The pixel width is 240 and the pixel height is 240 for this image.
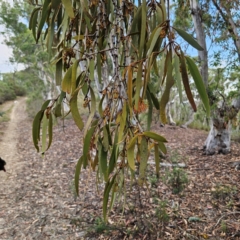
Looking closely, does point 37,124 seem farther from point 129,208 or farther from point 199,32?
point 199,32

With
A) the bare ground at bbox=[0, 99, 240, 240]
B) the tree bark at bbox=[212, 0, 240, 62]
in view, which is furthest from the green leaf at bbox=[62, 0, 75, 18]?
the tree bark at bbox=[212, 0, 240, 62]

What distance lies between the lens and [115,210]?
8.86ft

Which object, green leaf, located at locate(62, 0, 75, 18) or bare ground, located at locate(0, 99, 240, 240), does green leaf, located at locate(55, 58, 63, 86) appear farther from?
bare ground, located at locate(0, 99, 240, 240)

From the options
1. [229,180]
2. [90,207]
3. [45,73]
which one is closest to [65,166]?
[90,207]

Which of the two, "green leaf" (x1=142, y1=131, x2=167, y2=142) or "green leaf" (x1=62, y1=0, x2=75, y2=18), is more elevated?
"green leaf" (x1=62, y1=0, x2=75, y2=18)

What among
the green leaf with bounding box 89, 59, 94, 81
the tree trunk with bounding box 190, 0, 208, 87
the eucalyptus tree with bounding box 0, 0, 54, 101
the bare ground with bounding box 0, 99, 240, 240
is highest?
the eucalyptus tree with bounding box 0, 0, 54, 101

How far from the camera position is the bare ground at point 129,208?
2.24 meters

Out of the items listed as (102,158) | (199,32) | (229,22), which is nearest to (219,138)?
(199,32)

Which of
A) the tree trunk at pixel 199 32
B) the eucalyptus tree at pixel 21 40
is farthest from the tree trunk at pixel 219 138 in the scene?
the eucalyptus tree at pixel 21 40

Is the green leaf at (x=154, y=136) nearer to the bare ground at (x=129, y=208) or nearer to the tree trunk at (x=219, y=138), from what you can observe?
the bare ground at (x=129, y=208)

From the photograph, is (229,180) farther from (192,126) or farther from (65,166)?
(192,126)

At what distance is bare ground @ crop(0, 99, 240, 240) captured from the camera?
2.24 m

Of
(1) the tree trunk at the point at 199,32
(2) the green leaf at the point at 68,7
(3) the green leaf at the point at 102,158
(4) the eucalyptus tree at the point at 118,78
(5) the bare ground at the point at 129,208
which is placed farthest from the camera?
(1) the tree trunk at the point at 199,32

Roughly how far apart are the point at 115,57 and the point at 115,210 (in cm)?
210
